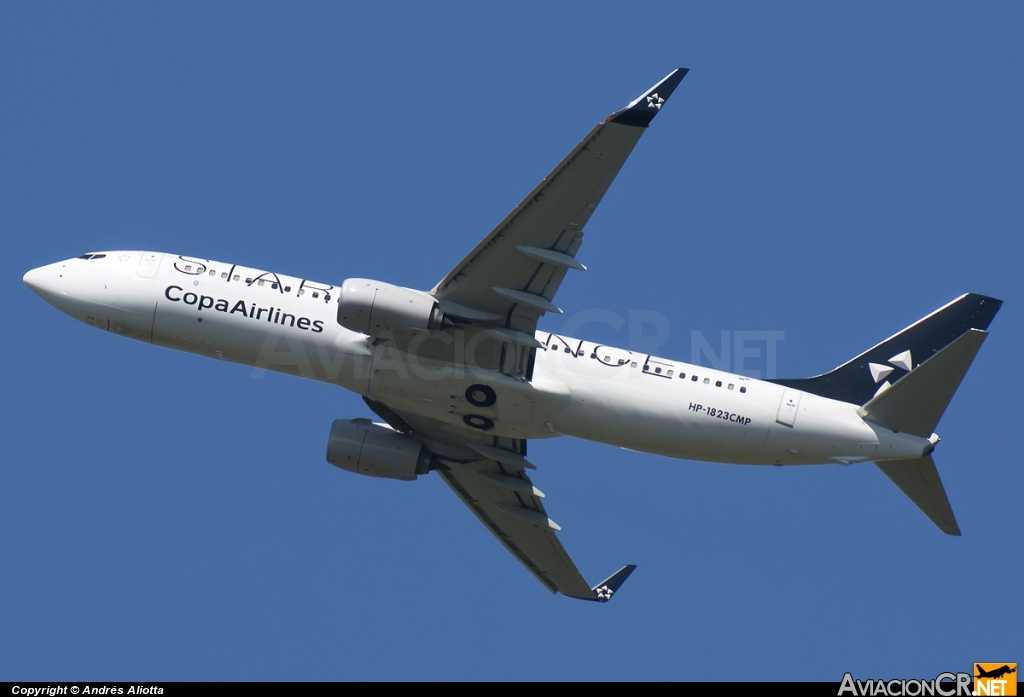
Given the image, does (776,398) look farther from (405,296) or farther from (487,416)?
(405,296)

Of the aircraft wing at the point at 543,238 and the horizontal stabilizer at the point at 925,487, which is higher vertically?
the aircraft wing at the point at 543,238

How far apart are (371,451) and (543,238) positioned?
1151cm

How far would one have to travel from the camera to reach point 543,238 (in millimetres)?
34031

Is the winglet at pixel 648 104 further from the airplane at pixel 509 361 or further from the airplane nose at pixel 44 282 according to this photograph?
the airplane nose at pixel 44 282

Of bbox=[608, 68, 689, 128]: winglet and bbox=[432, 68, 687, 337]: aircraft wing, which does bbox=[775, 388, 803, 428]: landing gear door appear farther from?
bbox=[608, 68, 689, 128]: winglet

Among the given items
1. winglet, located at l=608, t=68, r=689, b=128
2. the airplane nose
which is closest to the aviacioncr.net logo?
winglet, located at l=608, t=68, r=689, b=128

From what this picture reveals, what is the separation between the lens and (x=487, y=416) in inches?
1489

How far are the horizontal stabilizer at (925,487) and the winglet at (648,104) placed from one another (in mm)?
13788

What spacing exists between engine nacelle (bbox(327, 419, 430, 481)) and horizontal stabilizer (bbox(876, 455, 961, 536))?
621 inches

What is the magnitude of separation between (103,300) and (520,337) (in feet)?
44.5

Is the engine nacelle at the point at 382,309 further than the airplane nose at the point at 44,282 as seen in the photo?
No

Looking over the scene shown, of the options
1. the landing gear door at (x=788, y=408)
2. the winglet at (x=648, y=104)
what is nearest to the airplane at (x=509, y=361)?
the landing gear door at (x=788, y=408)

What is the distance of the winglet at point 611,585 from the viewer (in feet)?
147

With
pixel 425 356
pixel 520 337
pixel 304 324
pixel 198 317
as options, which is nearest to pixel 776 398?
pixel 520 337
